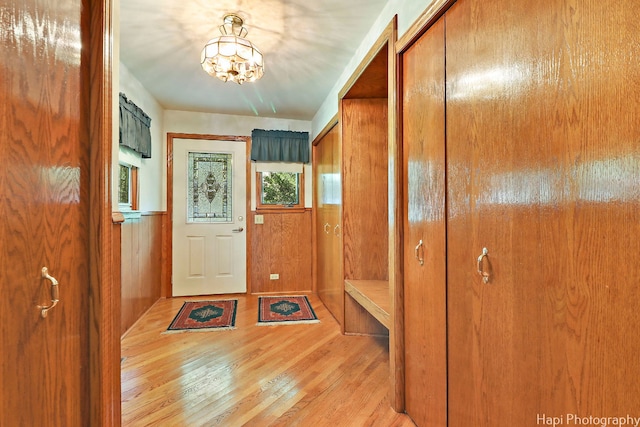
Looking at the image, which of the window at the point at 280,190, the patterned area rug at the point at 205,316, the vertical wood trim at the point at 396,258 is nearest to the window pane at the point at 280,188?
the window at the point at 280,190

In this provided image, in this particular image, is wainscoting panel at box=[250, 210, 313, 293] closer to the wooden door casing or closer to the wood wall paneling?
the wood wall paneling

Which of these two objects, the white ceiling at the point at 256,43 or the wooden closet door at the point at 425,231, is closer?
the wooden closet door at the point at 425,231

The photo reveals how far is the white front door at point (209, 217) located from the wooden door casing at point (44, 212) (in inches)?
116

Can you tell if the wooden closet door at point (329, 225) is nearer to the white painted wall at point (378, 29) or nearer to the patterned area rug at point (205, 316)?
the white painted wall at point (378, 29)

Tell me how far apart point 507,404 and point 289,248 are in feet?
11.1

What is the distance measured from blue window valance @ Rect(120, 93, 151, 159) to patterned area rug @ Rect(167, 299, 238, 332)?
1.74 m

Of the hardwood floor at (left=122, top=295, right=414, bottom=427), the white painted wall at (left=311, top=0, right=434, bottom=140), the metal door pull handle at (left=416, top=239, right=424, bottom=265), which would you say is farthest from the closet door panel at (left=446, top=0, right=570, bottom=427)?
the hardwood floor at (left=122, top=295, right=414, bottom=427)

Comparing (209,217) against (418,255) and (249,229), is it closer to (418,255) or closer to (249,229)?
(249,229)

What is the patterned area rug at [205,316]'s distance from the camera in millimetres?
2912

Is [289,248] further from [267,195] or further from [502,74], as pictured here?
[502,74]

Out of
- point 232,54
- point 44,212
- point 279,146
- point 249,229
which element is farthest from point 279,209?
point 44,212

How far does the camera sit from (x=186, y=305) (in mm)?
3588

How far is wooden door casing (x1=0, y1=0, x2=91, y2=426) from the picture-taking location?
781mm

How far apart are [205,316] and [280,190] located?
1885 millimetres
